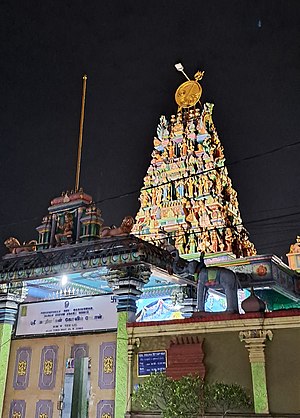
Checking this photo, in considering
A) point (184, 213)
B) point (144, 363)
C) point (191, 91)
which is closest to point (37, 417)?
point (144, 363)

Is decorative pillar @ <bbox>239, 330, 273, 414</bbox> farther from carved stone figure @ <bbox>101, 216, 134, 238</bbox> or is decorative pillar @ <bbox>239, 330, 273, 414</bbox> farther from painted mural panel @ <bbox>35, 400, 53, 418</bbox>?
painted mural panel @ <bbox>35, 400, 53, 418</bbox>

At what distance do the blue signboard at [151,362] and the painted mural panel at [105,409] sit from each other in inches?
53.8

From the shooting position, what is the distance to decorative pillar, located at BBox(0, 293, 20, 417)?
41.2ft

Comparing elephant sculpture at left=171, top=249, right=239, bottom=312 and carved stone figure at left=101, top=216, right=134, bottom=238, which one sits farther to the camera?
carved stone figure at left=101, top=216, right=134, bottom=238

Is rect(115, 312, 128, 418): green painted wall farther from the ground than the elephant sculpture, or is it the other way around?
the elephant sculpture

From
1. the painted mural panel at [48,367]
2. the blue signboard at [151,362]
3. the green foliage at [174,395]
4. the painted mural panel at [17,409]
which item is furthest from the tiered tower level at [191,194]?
the green foliage at [174,395]

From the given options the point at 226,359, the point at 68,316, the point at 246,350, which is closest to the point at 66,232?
the point at 68,316

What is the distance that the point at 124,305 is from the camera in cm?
1142

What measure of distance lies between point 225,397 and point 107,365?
3.98 metres

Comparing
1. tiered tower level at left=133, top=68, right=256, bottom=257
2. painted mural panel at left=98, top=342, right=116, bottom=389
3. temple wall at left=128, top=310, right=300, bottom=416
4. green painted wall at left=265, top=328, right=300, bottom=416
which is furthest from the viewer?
tiered tower level at left=133, top=68, right=256, bottom=257

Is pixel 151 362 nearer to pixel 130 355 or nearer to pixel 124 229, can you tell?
pixel 130 355

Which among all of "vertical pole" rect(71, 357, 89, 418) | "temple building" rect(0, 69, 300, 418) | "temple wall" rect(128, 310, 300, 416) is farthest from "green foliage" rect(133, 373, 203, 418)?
"vertical pole" rect(71, 357, 89, 418)

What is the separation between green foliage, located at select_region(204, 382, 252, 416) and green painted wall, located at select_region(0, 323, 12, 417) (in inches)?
263

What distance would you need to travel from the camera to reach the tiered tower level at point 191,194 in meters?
22.5
